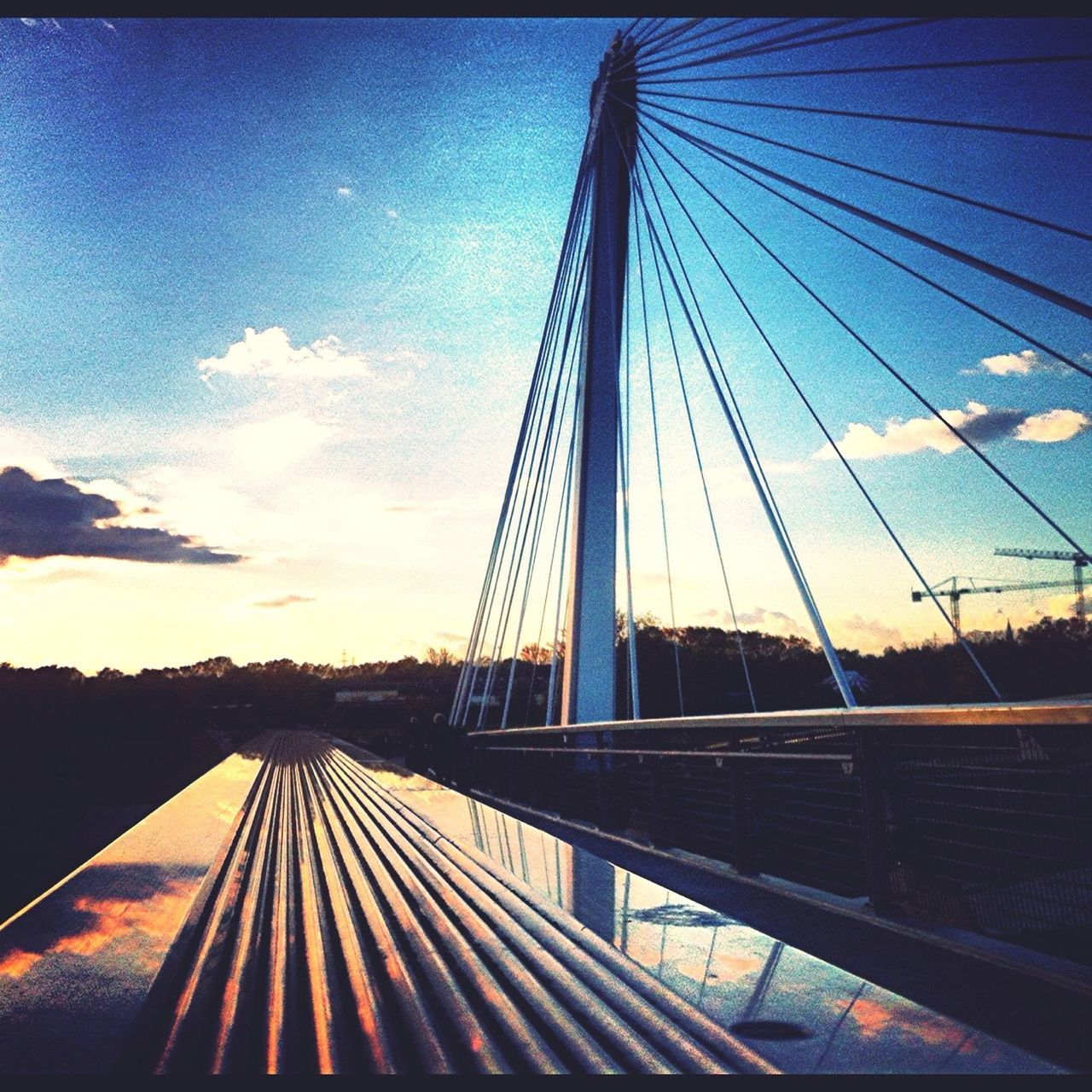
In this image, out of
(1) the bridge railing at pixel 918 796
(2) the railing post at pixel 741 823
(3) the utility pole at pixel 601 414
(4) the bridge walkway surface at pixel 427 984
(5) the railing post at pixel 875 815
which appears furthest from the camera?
(3) the utility pole at pixel 601 414

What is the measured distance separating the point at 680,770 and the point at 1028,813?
3247 millimetres

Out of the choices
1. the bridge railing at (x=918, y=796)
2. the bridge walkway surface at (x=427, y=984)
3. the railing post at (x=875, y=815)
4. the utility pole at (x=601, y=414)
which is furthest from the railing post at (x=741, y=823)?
the utility pole at (x=601, y=414)

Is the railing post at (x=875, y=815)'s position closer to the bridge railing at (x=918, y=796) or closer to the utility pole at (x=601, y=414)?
the bridge railing at (x=918, y=796)

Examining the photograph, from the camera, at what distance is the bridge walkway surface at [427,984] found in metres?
1.95

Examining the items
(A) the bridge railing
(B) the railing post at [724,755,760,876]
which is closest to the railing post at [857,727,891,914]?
(A) the bridge railing

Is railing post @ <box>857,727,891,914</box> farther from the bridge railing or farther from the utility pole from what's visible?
the utility pole

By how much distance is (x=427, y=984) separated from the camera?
8.17 feet

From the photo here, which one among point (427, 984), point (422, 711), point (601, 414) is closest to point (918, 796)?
point (427, 984)

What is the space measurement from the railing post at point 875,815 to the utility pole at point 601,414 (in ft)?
23.8

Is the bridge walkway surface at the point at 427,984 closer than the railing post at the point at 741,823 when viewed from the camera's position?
Yes

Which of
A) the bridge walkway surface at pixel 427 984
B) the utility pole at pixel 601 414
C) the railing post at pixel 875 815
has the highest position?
the utility pole at pixel 601 414

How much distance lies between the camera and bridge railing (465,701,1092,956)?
118 inches

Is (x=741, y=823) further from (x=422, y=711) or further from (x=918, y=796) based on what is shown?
(x=422, y=711)

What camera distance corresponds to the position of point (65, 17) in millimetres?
2930
